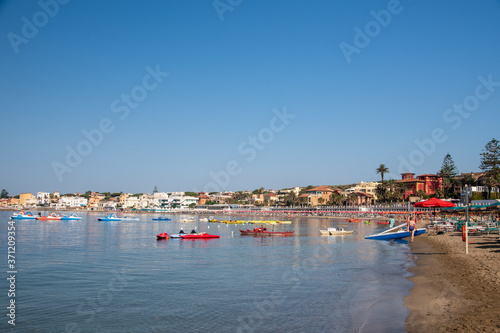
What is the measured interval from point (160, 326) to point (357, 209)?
441ft

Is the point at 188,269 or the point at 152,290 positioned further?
the point at 188,269

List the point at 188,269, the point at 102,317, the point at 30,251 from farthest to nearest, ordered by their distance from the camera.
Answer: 1. the point at 30,251
2. the point at 188,269
3. the point at 102,317

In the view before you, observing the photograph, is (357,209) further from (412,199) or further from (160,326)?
(160,326)

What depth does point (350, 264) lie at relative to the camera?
2619 centimetres

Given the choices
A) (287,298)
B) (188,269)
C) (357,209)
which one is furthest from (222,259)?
(357,209)

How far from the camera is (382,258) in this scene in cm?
2923

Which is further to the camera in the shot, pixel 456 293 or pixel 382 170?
pixel 382 170

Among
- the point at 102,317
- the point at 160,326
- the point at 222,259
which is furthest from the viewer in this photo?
the point at 222,259

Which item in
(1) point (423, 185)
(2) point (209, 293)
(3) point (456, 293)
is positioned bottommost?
(2) point (209, 293)
